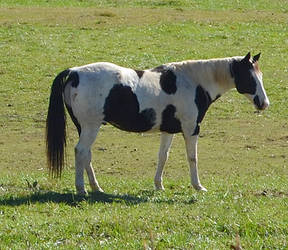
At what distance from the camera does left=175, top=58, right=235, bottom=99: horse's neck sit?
13742 mm

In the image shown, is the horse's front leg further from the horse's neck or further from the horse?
the horse's neck

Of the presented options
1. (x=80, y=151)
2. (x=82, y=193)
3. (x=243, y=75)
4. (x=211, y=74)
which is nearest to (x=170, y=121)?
(x=211, y=74)

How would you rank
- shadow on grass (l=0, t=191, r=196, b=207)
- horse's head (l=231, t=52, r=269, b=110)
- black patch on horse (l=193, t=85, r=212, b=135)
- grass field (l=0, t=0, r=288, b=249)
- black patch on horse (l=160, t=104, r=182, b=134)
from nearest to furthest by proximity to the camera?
grass field (l=0, t=0, r=288, b=249) < shadow on grass (l=0, t=191, r=196, b=207) < black patch on horse (l=160, t=104, r=182, b=134) < black patch on horse (l=193, t=85, r=212, b=135) < horse's head (l=231, t=52, r=269, b=110)

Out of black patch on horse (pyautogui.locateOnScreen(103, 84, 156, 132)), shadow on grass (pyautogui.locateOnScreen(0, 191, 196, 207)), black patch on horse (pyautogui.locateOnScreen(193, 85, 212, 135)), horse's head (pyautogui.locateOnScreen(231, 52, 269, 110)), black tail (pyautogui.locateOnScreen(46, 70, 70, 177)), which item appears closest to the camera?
shadow on grass (pyautogui.locateOnScreen(0, 191, 196, 207))

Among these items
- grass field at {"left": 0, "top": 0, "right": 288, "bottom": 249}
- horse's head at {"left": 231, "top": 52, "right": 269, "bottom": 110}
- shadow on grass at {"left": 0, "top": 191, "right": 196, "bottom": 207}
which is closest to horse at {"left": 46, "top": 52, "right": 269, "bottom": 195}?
horse's head at {"left": 231, "top": 52, "right": 269, "bottom": 110}

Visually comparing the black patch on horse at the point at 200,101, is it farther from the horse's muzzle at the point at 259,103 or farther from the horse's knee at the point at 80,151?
the horse's knee at the point at 80,151

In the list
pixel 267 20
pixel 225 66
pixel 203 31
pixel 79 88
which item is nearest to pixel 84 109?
pixel 79 88

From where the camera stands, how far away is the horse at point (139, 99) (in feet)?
41.3

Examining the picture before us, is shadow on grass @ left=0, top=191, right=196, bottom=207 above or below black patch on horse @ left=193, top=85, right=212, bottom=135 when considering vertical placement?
below

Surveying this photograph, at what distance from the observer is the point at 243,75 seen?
13867 mm

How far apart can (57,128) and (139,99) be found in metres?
1.27

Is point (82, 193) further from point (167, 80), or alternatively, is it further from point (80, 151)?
point (167, 80)

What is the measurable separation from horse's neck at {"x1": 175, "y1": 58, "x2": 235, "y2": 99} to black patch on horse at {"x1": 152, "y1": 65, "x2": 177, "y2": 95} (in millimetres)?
206

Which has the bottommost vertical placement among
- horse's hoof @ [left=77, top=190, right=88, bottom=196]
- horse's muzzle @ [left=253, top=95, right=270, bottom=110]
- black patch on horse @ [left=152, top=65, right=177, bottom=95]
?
horse's hoof @ [left=77, top=190, right=88, bottom=196]
